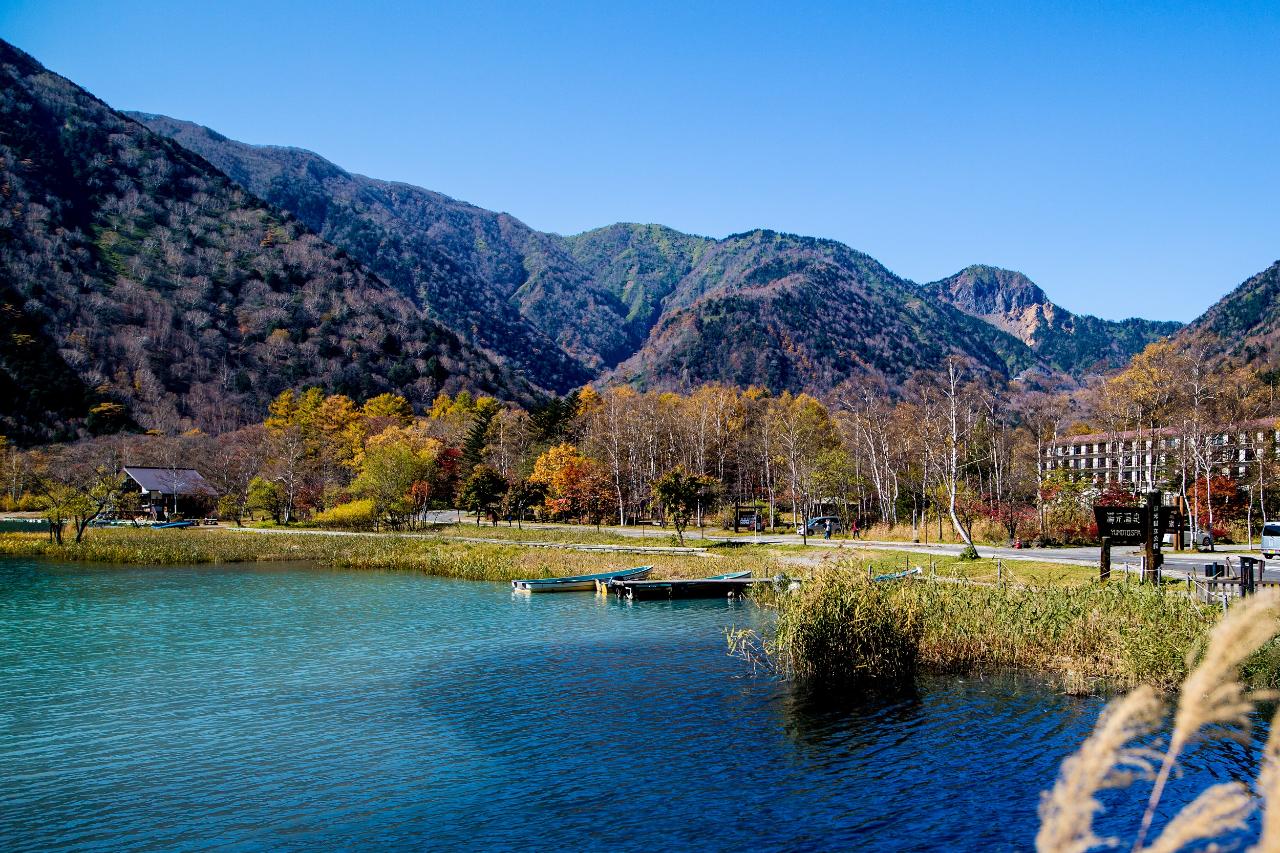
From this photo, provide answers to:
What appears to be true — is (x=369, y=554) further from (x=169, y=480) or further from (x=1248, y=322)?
(x=1248, y=322)

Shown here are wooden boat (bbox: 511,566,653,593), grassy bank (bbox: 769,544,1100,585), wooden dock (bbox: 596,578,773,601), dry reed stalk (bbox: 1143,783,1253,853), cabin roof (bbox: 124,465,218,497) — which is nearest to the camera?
dry reed stalk (bbox: 1143,783,1253,853)

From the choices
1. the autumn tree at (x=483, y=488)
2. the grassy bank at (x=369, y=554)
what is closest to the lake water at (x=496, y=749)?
the grassy bank at (x=369, y=554)

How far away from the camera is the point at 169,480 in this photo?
90500mm

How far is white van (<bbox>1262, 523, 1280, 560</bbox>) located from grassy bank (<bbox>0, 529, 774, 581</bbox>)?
19.7 m

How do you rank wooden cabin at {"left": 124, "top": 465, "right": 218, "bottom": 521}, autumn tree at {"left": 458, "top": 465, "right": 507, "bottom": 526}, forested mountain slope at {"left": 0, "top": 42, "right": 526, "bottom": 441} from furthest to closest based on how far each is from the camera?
forested mountain slope at {"left": 0, "top": 42, "right": 526, "bottom": 441} < wooden cabin at {"left": 124, "top": 465, "right": 218, "bottom": 521} < autumn tree at {"left": 458, "top": 465, "right": 507, "bottom": 526}

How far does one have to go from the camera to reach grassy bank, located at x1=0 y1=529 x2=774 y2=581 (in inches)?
1651

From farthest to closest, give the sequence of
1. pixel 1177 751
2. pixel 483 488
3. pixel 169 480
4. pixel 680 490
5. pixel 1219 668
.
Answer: pixel 169 480 < pixel 483 488 < pixel 680 490 < pixel 1177 751 < pixel 1219 668

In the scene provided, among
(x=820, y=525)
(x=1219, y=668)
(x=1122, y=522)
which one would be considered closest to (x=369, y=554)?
(x=820, y=525)

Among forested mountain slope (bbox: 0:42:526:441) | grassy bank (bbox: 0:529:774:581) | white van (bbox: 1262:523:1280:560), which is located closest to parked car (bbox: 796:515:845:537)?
grassy bank (bbox: 0:529:774:581)

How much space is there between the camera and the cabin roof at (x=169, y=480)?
87625mm

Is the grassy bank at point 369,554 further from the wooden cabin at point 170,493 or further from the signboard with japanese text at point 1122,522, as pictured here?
the wooden cabin at point 170,493

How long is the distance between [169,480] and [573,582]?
6854 cm

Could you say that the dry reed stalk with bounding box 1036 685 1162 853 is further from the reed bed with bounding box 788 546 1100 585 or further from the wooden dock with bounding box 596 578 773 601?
the wooden dock with bounding box 596 578 773 601

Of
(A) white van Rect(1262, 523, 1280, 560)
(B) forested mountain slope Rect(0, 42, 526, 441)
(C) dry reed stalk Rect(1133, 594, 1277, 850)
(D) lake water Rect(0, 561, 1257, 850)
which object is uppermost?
(B) forested mountain slope Rect(0, 42, 526, 441)
